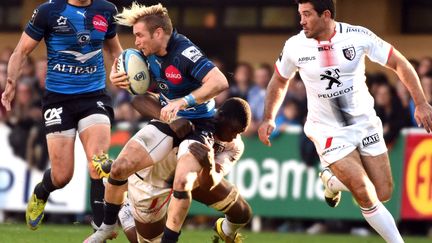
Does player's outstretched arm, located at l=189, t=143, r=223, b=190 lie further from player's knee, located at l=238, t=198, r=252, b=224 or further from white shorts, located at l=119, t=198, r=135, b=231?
white shorts, located at l=119, t=198, r=135, b=231

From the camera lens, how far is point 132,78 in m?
13.7

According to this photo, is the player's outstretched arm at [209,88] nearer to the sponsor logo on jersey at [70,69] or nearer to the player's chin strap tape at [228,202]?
the player's chin strap tape at [228,202]

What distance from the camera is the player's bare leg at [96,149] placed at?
46.2 ft

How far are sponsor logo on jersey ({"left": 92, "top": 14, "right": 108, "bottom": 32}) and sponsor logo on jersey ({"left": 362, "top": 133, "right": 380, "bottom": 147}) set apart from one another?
2776 millimetres

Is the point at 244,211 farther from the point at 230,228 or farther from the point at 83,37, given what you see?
the point at 83,37

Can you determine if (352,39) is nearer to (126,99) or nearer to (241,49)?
(126,99)

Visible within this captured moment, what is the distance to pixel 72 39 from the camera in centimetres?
1439

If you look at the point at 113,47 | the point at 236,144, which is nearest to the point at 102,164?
the point at 236,144

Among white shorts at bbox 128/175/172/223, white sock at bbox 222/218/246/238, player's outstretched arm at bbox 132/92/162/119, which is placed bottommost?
white sock at bbox 222/218/246/238

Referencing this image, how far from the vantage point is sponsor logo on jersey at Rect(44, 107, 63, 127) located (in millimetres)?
14484

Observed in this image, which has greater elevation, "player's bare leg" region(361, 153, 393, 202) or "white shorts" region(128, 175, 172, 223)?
"player's bare leg" region(361, 153, 393, 202)

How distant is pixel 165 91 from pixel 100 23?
1.18 m

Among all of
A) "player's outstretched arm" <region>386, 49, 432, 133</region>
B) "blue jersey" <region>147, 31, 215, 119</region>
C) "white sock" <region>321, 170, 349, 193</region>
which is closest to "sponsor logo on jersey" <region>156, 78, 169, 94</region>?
"blue jersey" <region>147, 31, 215, 119</region>

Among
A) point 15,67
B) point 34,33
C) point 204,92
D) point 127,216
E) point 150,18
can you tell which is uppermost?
point 150,18
